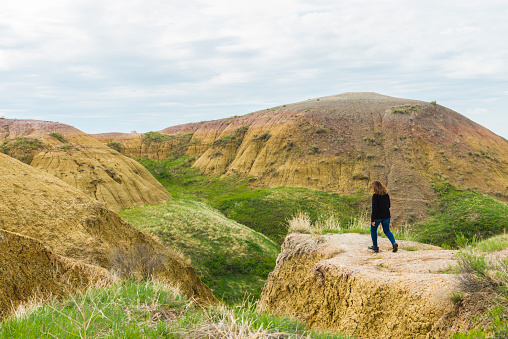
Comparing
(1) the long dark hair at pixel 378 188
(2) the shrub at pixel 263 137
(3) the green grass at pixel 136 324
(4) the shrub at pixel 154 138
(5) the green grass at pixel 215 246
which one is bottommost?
(5) the green grass at pixel 215 246

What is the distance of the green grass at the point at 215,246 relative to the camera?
19.3 metres

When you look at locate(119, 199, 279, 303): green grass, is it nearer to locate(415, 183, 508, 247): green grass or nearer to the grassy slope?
the grassy slope

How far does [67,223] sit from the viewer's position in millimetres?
11773

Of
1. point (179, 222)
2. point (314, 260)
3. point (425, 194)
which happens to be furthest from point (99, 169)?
point (425, 194)

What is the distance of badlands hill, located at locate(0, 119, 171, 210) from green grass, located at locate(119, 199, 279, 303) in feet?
4.51

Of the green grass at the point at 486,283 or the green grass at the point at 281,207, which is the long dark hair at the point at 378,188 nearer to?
the green grass at the point at 486,283

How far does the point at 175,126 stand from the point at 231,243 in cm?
6119

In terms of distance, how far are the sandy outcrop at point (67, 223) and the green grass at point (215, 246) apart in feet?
14.9

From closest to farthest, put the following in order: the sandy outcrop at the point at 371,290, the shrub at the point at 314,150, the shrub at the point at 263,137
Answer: the sandy outcrop at the point at 371,290, the shrub at the point at 314,150, the shrub at the point at 263,137

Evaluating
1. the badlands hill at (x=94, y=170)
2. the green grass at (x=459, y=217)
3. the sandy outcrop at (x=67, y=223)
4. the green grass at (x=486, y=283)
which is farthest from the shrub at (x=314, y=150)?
the green grass at (x=486, y=283)

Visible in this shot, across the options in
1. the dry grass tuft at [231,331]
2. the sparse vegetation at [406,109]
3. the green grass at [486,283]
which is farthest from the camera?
the sparse vegetation at [406,109]

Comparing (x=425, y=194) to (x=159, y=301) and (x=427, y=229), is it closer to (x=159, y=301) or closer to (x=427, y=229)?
(x=427, y=229)

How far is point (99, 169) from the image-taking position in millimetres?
24375

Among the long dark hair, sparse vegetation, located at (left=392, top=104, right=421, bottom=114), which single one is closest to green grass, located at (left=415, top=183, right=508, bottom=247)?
sparse vegetation, located at (left=392, top=104, right=421, bottom=114)
